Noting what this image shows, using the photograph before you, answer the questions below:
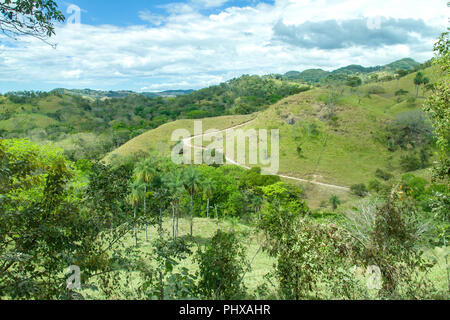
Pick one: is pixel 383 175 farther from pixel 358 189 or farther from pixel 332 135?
pixel 332 135

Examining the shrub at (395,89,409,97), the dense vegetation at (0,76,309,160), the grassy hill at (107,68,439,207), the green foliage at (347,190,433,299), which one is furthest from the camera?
the shrub at (395,89,409,97)

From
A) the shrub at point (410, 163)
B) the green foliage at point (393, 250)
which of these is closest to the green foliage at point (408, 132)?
the shrub at point (410, 163)

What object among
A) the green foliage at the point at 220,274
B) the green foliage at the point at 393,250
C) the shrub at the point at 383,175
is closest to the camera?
the green foliage at the point at 220,274

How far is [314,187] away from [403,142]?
26.2 metres

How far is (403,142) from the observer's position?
5797cm

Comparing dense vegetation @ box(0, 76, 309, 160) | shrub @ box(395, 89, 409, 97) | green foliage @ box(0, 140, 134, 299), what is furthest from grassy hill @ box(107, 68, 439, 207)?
green foliage @ box(0, 140, 134, 299)

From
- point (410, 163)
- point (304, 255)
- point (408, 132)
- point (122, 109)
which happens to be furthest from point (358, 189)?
point (122, 109)

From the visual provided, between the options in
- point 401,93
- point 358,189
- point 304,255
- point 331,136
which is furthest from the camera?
point 401,93

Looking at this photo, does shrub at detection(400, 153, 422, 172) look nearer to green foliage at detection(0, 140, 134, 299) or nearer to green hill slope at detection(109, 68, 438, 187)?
green hill slope at detection(109, 68, 438, 187)

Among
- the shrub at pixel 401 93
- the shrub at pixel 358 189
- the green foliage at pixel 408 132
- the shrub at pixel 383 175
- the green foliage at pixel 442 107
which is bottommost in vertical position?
the shrub at pixel 358 189

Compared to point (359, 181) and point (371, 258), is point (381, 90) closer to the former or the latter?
point (359, 181)

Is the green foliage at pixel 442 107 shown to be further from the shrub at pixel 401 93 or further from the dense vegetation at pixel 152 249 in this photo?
the shrub at pixel 401 93

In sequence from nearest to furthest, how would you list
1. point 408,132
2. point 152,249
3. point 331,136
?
point 152,249, point 331,136, point 408,132
